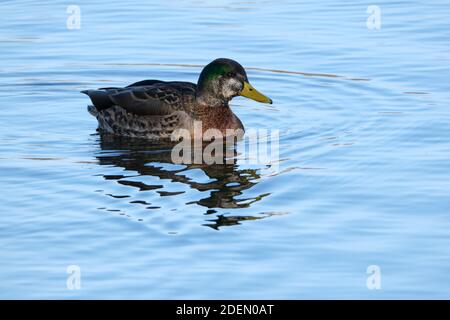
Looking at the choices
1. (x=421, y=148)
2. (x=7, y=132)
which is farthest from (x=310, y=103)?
(x=7, y=132)

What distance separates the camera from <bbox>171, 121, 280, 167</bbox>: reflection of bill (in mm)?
13266

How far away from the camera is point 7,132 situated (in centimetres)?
1427

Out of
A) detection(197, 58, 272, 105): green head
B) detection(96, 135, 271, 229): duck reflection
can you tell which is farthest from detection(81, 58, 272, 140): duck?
detection(96, 135, 271, 229): duck reflection

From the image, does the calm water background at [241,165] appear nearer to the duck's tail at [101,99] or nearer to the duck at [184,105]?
the duck's tail at [101,99]

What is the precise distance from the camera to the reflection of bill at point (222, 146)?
13266 millimetres

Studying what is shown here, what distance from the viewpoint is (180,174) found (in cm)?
1256

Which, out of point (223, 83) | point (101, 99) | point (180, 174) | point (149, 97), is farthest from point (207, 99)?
point (180, 174)

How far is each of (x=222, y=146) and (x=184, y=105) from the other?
2.74 feet

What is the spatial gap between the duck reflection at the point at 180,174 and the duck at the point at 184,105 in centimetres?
28

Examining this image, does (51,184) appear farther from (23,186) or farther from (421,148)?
(421,148)

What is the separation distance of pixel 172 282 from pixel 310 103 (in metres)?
6.71

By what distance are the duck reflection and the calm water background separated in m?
0.03

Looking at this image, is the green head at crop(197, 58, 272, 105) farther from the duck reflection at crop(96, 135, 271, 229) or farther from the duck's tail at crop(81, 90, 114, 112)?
the duck's tail at crop(81, 90, 114, 112)

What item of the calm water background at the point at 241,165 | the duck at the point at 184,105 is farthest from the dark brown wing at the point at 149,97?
the calm water background at the point at 241,165
